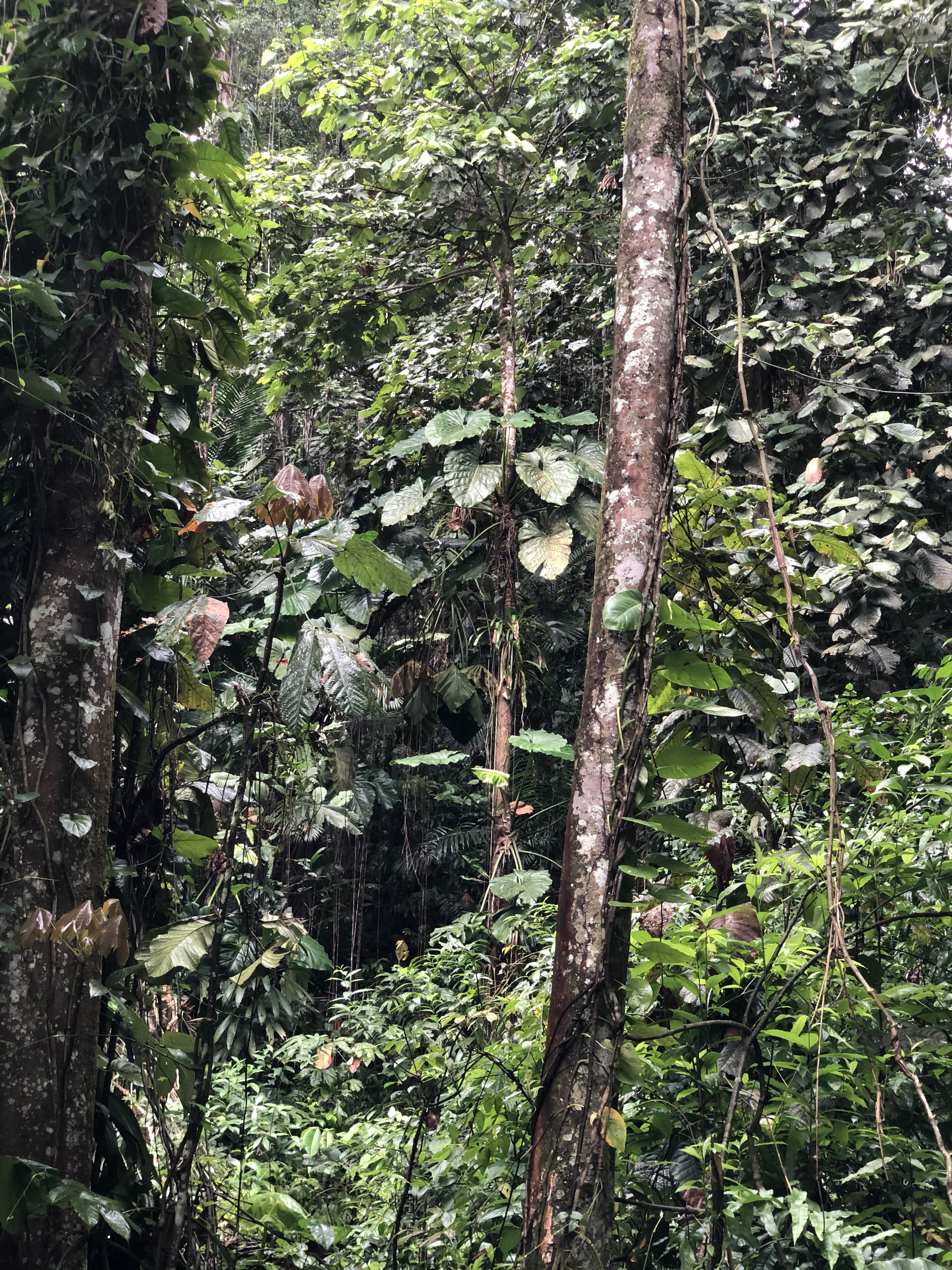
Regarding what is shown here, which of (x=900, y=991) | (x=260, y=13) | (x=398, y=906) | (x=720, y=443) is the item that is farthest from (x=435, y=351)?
(x=260, y=13)

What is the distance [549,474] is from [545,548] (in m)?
0.27

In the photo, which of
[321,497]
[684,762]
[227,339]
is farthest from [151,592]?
[684,762]

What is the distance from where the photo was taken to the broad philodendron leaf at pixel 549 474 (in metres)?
3.13

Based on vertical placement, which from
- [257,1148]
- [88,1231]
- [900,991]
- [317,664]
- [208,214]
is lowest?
[257,1148]

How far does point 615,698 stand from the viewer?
1519 millimetres

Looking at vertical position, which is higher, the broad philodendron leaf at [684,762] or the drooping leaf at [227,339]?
the drooping leaf at [227,339]

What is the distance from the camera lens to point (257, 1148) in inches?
141

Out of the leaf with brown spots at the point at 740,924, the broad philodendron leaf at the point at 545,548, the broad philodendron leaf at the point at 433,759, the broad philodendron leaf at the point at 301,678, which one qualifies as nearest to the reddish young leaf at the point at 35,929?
the broad philodendron leaf at the point at 301,678

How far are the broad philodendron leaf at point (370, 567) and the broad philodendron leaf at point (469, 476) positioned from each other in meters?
1.35

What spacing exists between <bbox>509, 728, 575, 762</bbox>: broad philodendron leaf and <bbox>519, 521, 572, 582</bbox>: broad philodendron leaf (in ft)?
1.83

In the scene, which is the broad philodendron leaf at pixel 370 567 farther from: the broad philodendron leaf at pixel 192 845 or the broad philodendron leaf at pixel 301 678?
the broad philodendron leaf at pixel 192 845

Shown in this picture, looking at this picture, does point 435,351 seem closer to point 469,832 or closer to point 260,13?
point 469,832

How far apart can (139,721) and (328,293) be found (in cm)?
280

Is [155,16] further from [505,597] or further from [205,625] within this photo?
[505,597]
